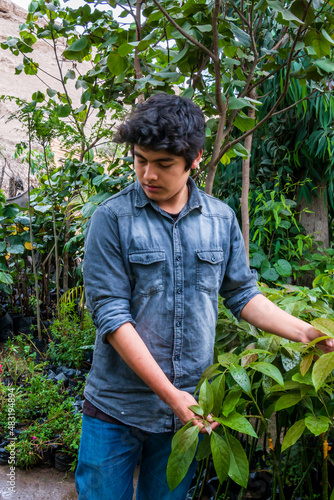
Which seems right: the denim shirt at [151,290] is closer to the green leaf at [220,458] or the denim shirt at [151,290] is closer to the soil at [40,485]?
the green leaf at [220,458]

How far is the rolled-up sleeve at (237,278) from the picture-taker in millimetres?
1309

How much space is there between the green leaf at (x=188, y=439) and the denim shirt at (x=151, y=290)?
0.88 feet

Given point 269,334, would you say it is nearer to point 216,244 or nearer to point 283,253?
point 216,244

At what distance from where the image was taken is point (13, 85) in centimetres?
1216

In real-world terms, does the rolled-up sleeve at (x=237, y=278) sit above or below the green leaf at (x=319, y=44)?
below

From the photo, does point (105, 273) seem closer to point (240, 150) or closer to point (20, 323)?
point (240, 150)

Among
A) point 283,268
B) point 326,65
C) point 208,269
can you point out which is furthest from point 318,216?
point 208,269

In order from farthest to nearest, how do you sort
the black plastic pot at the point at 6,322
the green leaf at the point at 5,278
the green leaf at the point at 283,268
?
the black plastic pot at the point at 6,322 → the green leaf at the point at 5,278 → the green leaf at the point at 283,268

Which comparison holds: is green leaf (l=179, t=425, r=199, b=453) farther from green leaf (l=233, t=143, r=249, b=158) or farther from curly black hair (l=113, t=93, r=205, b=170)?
green leaf (l=233, t=143, r=249, b=158)

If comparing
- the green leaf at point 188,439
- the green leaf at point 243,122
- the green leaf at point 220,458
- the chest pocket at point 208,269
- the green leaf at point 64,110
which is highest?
the green leaf at point 64,110

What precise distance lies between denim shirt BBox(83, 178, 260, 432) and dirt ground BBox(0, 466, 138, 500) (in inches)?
47.9

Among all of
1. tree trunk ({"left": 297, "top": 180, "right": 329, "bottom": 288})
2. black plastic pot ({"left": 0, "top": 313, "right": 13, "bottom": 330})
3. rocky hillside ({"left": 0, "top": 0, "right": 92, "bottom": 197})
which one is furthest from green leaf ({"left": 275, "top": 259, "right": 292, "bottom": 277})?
rocky hillside ({"left": 0, "top": 0, "right": 92, "bottom": 197})

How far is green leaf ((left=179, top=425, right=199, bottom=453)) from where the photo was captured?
93 centimetres

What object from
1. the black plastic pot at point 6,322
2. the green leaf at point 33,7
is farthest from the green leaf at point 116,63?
the black plastic pot at point 6,322
